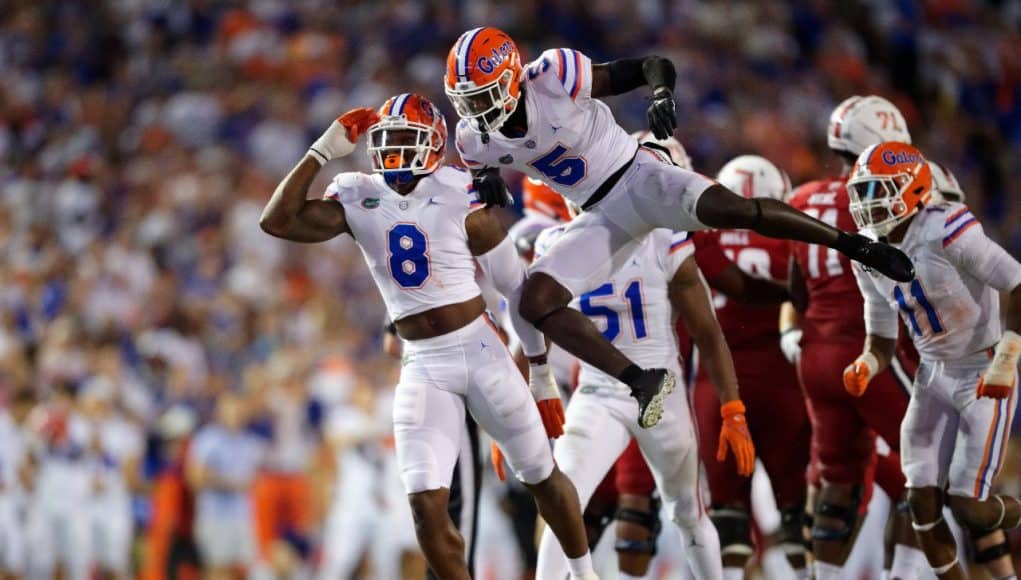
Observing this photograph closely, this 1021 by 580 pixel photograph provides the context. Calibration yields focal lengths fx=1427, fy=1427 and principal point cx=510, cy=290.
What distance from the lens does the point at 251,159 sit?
44.5 ft

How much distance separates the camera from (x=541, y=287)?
18.4ft

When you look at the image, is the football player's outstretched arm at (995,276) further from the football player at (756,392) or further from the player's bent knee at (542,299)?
the player's bent knee at (542,299)

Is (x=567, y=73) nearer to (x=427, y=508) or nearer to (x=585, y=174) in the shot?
(x=585, y=174)

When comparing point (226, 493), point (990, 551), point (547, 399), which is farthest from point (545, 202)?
point (226, 493)

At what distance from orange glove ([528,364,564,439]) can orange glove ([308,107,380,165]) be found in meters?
1.20

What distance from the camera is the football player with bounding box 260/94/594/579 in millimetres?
5520

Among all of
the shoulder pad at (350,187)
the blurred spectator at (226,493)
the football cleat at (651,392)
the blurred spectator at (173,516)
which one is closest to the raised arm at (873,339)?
the football cleat at (651,392)

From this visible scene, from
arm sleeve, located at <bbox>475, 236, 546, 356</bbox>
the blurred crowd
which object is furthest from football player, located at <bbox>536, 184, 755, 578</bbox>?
the blurred crowd

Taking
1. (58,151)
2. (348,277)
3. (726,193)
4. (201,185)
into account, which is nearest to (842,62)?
(348,277)

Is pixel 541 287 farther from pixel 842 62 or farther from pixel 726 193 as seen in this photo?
pixel 842 62

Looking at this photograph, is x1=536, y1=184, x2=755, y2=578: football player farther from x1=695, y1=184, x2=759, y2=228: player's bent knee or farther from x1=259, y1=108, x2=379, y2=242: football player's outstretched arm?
x1=259, y1=108, x2=379, y2=242: football player's outstretched arm

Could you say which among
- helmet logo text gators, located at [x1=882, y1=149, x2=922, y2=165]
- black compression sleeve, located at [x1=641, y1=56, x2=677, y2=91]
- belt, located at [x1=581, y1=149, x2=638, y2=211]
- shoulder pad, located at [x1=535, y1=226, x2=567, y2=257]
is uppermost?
black compression sleeve, located at [x1=641, y1=56, x2=677, y2=91]

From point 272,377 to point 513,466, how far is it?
19.1 ft

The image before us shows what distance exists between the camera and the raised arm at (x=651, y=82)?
5.40 meters
